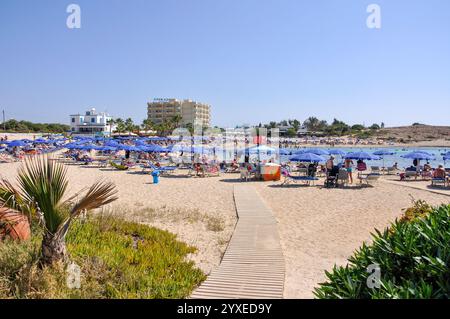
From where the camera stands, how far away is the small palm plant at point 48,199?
15.3 feet

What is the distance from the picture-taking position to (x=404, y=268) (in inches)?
128

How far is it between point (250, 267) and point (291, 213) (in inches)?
200

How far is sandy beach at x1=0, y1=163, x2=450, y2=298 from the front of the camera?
6957mm

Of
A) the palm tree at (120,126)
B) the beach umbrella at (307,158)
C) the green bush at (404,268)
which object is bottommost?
the green bush at (404,268)

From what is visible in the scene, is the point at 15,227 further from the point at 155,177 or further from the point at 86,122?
the point at 86,122

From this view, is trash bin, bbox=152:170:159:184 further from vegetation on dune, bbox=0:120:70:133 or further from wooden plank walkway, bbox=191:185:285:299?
vegetation on dune, bbox=0:120:70:133

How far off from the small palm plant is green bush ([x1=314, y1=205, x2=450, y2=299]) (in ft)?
10.2

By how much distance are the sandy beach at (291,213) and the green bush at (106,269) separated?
0.74 meters

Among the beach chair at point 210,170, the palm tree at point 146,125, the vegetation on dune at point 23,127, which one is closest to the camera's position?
the beach chair at point 210,170

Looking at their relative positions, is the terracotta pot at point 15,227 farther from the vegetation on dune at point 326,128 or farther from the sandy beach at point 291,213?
the vegetation on dune at point 326,128

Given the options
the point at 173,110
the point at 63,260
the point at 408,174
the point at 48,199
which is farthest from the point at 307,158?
the point at 173,110

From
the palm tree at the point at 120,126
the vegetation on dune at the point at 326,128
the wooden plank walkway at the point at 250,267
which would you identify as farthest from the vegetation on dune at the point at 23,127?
the wooden plank walkway at the point at 250,267

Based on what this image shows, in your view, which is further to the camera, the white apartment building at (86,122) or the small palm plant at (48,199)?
the white apartment building at (86,122)

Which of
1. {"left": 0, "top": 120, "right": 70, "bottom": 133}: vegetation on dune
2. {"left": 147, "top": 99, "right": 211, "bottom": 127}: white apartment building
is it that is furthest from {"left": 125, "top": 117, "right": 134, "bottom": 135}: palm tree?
{"left": 147, "top": 99, "right": 211, "bottom": 127}: white apartment building
